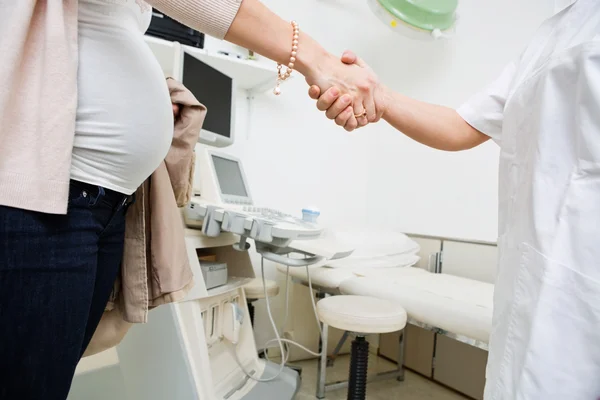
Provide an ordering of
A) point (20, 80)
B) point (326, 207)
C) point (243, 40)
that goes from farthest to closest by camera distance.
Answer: point (326, 207) → point (243, 40) → point (20, 80)

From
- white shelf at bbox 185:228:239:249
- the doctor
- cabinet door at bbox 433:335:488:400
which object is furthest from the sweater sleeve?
cabinet door at bbox 433:335:488:400

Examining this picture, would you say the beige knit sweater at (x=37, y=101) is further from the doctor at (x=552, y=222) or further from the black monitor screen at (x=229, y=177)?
the black monitor screen at (x=229, y=177)

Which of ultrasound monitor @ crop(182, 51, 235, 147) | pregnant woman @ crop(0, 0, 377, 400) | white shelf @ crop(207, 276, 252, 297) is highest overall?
ultrasound monitor @ crop(182, 51, 235, 147)

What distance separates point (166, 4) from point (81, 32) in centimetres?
13

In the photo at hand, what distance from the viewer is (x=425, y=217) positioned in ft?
7.72

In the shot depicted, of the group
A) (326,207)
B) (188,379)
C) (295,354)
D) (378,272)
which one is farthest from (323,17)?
(188,379)

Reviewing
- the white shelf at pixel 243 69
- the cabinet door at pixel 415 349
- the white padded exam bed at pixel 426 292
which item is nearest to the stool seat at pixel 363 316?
the white padded exam bed at pixel 426 292

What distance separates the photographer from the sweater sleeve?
55 centimetres

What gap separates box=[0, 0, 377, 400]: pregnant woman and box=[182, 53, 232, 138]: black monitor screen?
2.82 feet

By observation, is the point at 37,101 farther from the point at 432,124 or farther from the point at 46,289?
the point at 432,124

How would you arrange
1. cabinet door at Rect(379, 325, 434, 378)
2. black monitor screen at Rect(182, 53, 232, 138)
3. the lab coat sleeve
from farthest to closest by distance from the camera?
1. cabinet door at Rect(379, 325, 434, 378)
2. black monitor screen at Rect(182, 53, 232, 138)
3. the lab coat sleeve

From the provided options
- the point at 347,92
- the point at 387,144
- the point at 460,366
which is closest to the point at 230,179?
the point at 347,92

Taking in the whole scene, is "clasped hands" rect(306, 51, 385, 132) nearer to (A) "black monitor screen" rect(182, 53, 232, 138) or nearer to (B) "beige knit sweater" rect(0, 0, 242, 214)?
(B) "beige knit sweater" rect(0, 0, 242, 214)

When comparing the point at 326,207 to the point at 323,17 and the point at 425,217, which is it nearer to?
the point at 425,217
